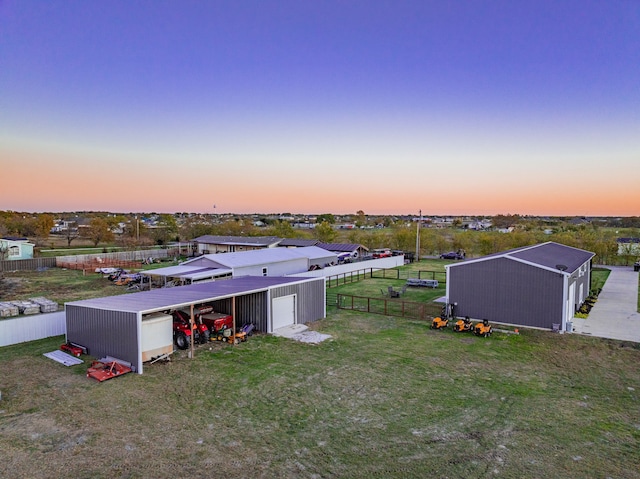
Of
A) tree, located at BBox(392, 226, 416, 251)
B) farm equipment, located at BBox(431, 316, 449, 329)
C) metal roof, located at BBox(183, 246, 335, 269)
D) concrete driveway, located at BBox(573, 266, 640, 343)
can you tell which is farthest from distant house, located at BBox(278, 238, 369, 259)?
farm equipment, located at BBox(431, 316, 449, 329)

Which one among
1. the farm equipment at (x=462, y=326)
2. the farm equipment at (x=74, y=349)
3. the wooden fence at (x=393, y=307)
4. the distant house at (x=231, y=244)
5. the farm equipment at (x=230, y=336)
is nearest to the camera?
the farm equipment at (x=74, y=349)

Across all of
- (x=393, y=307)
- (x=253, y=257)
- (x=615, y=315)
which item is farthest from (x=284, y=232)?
(x=615, y=315)

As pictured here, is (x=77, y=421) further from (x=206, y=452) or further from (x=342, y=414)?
(x=342, y=414)

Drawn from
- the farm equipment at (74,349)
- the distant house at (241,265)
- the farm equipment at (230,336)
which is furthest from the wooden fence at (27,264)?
the farm equipment at (230,336)

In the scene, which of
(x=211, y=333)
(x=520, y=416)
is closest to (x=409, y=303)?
(x=211, y=333)

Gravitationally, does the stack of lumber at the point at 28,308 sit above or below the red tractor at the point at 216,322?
below

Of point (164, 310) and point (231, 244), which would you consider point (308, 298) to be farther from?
point (231, 244)

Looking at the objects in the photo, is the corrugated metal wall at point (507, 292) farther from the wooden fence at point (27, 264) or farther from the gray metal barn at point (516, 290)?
the wooden fence at point (27, 264)
